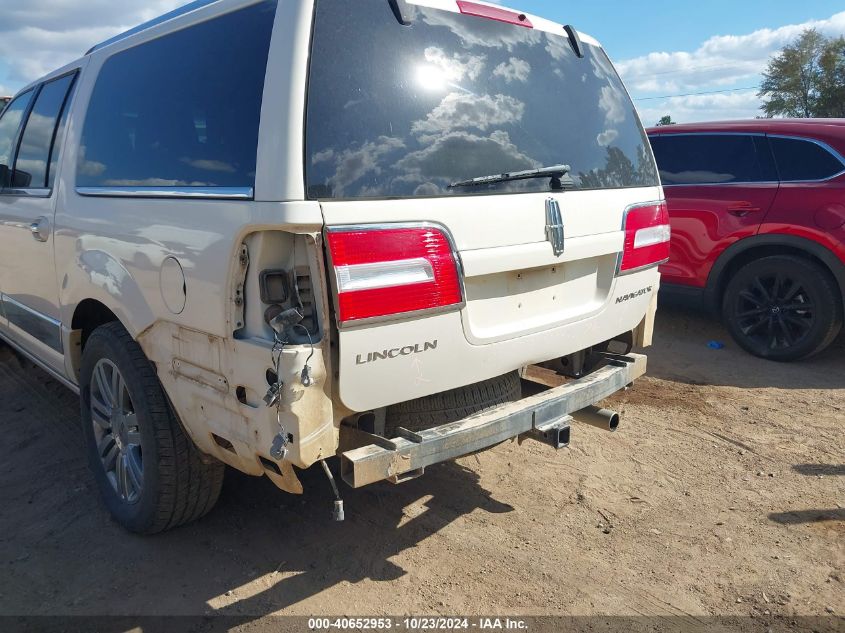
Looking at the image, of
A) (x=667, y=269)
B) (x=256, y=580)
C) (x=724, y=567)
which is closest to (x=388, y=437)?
(x=256, y=580)

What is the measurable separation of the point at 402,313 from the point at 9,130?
142 inches

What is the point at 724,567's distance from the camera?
3107 millimetres

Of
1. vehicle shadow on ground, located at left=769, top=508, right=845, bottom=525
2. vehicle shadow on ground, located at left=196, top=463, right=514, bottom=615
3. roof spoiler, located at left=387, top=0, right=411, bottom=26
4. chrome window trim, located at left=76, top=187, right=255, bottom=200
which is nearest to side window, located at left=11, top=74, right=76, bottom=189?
chrome window trim, located at left=76, top=187, right=255, bottom=200

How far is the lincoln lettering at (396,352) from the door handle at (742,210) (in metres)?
4.54

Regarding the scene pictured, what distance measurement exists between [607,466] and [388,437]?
179cm

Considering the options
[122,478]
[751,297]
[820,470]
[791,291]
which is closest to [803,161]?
[791,291]

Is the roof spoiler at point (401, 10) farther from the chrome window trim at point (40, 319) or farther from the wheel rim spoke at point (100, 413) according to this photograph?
the chrome window trim at point (40, 319)

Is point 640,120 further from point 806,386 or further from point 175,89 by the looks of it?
point 806,386

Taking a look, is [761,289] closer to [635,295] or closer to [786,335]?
[786,335]

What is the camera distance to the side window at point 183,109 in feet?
8.27

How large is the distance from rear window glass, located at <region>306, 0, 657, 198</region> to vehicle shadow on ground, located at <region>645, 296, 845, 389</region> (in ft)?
9.13

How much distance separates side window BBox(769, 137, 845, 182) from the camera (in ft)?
18.8

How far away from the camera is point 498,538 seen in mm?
3346

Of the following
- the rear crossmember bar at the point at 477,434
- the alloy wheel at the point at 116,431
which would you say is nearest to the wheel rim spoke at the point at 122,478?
the alloy wheel at the point at 116,431
